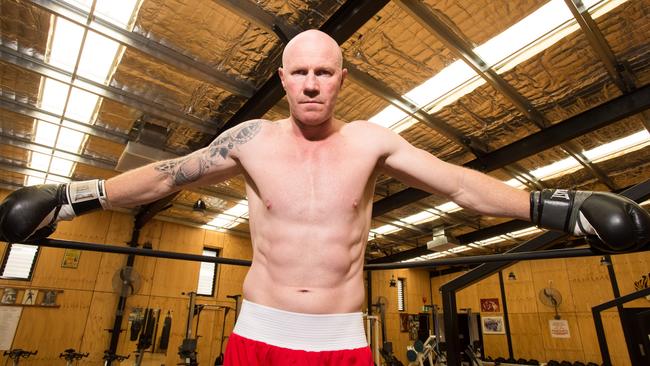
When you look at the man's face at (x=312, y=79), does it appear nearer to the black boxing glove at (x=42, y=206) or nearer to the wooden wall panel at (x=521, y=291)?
the black boxing glove at (x=42, y=206)

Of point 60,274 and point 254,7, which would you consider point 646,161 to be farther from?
point 60,274

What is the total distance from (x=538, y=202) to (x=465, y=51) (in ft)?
9.60

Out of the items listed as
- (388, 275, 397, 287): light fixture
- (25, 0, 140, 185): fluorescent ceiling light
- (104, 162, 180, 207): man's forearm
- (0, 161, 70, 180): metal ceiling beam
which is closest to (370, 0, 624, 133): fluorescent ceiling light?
(25, 0, 140, 185): fluorescent ceiling light

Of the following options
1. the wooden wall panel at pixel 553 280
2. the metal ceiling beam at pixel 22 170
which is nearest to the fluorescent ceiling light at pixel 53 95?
the metal ceiling beam at pixel 22 170

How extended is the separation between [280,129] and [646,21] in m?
3.81

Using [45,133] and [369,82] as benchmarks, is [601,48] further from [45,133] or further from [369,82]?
[45,133]

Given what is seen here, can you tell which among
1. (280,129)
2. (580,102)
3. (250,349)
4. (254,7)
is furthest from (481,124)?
(250,349)

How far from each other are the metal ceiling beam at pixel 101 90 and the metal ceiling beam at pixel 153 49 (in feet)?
3.03

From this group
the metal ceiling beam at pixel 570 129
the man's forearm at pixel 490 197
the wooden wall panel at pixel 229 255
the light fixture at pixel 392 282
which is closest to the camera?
the man's forearm at pixel 490 197

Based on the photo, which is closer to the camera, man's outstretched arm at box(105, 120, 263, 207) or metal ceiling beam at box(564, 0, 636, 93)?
man's outstretched arm at box(105, 120, 263, 207)

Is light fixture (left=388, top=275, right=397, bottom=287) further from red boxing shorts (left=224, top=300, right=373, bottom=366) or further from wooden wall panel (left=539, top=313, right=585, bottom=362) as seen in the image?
red boxing shorts (left=224, top=300, right=373, bottom=366)

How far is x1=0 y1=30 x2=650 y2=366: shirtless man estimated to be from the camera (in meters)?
0.90

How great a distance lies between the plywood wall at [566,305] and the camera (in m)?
8.77

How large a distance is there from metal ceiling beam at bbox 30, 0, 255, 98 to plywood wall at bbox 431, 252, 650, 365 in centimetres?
965
